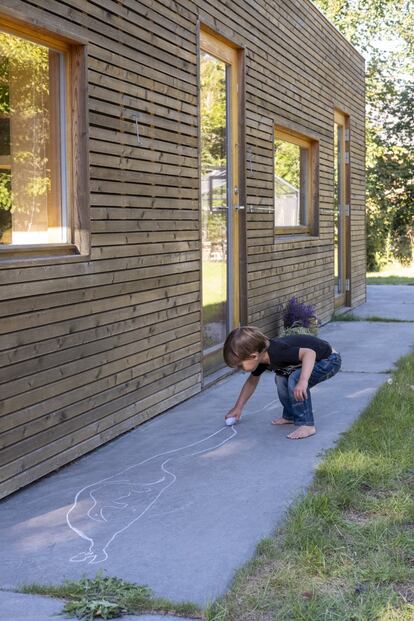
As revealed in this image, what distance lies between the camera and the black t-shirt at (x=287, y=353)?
4934 millimetres

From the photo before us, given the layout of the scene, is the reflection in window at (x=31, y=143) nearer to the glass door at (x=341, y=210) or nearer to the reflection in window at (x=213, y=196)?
the reflection in window at (x=213, y=196)

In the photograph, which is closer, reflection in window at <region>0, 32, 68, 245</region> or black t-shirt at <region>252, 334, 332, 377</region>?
reflection in window at <region>0, 32, 68, 245</region>

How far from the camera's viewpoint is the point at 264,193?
824 centimetres

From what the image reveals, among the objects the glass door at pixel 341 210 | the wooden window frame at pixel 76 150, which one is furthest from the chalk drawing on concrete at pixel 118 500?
the glass door at pixel 341 210

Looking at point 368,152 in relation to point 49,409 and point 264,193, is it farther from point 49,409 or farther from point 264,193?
point 49,409

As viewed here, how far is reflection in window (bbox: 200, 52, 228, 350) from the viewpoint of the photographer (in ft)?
22.1

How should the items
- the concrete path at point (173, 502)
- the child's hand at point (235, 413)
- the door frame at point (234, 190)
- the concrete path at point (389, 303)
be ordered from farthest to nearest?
the concrete path at point (389, 303) → the door frame at point (234, 190) → the child's hand at point (235, 413) → the concrete path at point (173, 502)

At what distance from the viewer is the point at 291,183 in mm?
9734

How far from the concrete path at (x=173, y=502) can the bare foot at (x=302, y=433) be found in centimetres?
6

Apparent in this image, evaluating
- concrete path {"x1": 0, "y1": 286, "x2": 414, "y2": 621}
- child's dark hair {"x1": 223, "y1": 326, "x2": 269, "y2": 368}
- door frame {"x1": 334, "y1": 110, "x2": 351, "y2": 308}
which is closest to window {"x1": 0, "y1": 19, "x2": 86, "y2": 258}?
child's dark hair {"x1": 223, "y1": 326, "x2": 269, "y2": 368}

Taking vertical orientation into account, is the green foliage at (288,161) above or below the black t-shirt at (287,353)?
above

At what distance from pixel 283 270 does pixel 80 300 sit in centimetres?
454

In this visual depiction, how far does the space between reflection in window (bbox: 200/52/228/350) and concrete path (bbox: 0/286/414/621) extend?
1100 mm

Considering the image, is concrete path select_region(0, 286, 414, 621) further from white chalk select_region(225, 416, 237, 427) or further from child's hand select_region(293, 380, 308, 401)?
child's hand select_region(293, 380, 308, 401)
